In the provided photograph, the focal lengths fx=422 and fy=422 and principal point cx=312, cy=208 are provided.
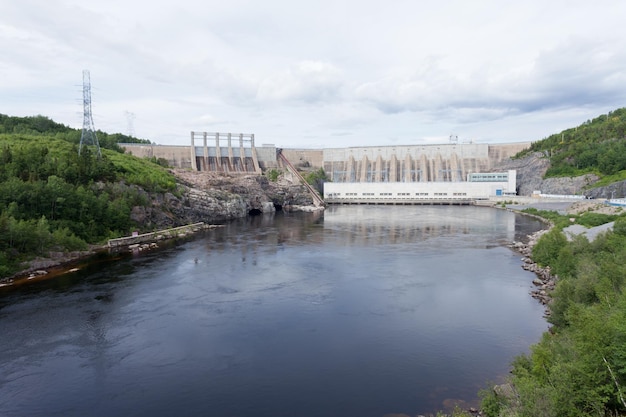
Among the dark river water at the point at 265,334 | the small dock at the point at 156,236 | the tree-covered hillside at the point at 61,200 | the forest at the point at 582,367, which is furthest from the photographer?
the small dock at the point at 156,236

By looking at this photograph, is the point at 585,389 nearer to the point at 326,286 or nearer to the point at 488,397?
the point at 488,397

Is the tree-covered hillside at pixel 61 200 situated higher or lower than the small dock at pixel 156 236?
higher

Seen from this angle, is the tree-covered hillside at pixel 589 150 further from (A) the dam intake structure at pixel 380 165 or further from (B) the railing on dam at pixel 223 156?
(B) the railing on dam at pixel 223 156

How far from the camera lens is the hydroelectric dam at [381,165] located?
7056 centimetres

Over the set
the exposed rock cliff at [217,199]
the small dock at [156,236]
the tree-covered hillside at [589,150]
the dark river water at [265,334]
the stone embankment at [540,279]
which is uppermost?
the tree-covered hillside at [589,150]

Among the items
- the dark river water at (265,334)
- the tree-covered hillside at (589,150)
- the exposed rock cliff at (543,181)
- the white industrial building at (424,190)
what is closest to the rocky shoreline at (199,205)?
the dark river water at (265,334)

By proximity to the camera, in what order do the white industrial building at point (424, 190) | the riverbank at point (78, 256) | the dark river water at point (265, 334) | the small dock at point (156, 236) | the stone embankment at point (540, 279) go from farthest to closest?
the white industrial building at point (424, 190) < the small dock at point (156, 236) < the riverbank at point (78, 256) < the stone embankment at point (540, 279) < the dark river water at point (265, 334)

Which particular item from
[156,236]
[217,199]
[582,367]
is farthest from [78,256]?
[582,367]

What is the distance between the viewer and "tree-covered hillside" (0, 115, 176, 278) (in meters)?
26.0

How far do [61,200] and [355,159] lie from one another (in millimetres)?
60697

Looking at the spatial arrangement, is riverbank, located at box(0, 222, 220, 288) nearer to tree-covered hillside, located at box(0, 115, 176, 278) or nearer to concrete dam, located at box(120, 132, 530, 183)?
tree-covered hillside, located at box(0, 115, 176, 278)

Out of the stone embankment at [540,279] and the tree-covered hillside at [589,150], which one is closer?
the stone embankment at [540,279]

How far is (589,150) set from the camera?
65375mm

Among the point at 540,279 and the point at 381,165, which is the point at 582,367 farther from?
the point at 381,165
